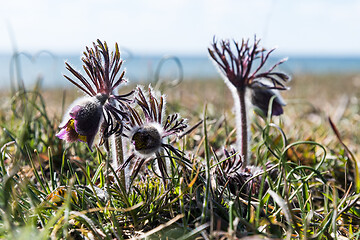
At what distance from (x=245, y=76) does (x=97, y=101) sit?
1057 mm

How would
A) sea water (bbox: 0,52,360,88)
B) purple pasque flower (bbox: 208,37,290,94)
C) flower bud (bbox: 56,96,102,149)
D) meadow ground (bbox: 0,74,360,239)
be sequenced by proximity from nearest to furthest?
meadow ground (bbox: 0,74,360,239) < flower bud (bbox: 56,96,102,149) < purple pasque flower (bbox: 208,37,290,94) < sea water (bbox: 0,52,360,88)

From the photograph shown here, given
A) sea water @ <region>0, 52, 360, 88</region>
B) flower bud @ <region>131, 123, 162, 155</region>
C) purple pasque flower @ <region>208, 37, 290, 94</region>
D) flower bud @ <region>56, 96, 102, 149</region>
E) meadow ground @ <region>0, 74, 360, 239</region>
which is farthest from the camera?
sea water @ <region>0, 52, 360, 88</region>

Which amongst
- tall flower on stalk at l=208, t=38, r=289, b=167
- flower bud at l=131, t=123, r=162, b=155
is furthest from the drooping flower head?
flower bud at l=131, t=123, r=162, b=155

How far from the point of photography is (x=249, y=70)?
97.5 inches

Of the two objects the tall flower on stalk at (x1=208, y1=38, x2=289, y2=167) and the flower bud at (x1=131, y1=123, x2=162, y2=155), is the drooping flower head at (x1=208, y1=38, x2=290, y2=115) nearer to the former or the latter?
the tall flower on stalk at (x1=208, y1=38, x2=289, y2=167)

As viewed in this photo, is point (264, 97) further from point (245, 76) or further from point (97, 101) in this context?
point (97, 101)

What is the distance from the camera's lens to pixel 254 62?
2.54 metres

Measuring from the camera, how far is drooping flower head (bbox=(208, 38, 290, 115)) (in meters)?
2.43

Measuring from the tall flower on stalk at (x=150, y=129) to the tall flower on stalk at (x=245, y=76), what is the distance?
590 millimetres

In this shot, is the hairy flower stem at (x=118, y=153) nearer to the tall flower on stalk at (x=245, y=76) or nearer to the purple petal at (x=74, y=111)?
the purple petal at (x=74, y=111)

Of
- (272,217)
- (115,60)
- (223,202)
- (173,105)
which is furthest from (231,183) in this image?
(173,105)

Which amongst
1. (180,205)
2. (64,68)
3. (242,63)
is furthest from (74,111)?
(242,63)

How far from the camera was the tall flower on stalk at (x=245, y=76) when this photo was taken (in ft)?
7.99

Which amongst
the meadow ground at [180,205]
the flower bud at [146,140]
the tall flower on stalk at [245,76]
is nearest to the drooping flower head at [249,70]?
the tall flower on stalk at [245,76]
